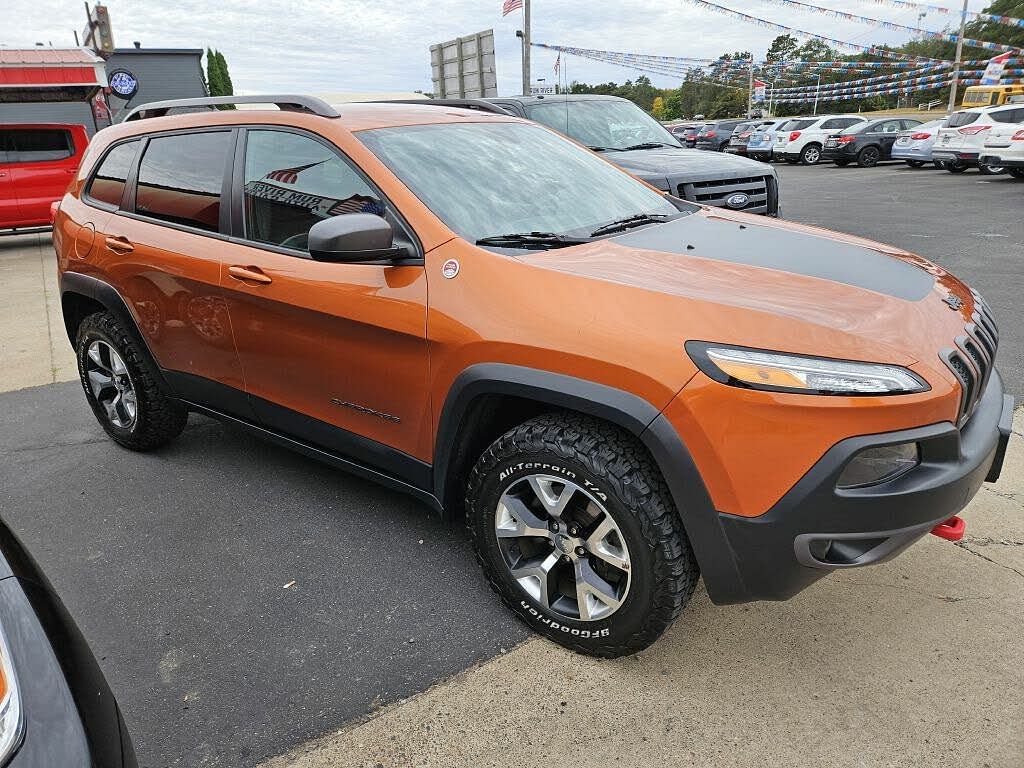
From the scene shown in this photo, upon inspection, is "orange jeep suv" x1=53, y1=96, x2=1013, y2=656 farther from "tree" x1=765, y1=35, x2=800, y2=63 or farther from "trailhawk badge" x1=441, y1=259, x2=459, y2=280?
"tree" x1=765, y1=35, x2=800, y2=63

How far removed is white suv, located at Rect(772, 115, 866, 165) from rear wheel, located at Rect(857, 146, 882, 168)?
3.24 feet

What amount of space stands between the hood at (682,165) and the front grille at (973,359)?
445 centimetres

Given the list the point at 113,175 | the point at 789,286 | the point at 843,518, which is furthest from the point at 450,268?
the point at 113,175

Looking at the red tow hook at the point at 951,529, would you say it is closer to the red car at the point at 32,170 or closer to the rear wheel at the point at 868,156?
the red car at the point at 32,170

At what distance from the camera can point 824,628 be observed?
2.56 meters

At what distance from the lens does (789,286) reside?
2.26 metres

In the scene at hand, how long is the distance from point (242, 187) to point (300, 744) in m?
2.12

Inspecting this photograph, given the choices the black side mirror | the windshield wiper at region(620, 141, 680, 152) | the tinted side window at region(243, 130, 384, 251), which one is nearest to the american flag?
the tinted side window at region(243, 130, 384, 251)

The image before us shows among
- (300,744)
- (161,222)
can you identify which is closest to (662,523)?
(300,744)

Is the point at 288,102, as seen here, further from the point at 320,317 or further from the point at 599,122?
the point at 599,122

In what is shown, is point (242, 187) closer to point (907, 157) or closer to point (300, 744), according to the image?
point (300, 744)

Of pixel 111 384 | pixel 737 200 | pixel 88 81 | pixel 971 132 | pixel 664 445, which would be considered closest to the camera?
pixel 664 445

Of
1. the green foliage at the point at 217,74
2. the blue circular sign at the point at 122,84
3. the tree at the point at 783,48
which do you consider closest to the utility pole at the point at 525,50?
the blue circular sign at the point at 122,84

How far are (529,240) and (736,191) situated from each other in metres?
Result: 5.11
